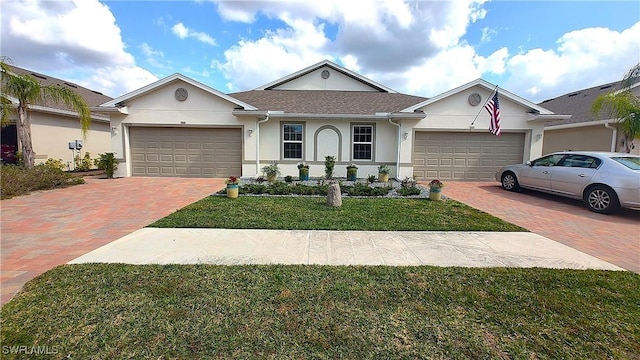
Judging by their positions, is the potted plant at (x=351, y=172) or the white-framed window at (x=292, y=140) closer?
the potted plant at (x=351, y=172)

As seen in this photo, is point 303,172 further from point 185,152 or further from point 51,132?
point 51,132

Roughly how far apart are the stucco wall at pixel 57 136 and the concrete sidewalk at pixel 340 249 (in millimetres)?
11208

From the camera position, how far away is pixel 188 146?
41.6 ft

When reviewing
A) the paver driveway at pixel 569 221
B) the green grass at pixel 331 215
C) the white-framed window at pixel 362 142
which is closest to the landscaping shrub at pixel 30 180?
the green grass at pixel 331 215

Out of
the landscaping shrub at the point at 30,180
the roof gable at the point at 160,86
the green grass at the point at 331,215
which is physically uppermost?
the roof gable at the point at 160,86

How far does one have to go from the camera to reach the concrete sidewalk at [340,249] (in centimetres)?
402

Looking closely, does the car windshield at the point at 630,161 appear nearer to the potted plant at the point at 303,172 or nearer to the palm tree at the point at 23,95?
the potted plant at the point at 303,172

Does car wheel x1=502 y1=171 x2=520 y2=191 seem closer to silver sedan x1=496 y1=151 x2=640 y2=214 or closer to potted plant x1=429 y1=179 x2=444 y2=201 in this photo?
silver sedan x1=496 y1=151 x2=640 y2=214

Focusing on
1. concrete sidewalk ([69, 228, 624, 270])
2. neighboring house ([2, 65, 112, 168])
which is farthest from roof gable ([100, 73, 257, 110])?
concrete sidewalk ([69, 228, 624, 270])

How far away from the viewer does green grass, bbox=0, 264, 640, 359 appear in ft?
7.56

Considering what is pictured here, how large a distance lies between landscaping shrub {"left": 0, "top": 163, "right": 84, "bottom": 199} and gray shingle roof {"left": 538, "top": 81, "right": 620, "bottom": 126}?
2233cm

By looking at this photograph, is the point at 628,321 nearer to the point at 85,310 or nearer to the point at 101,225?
the point at 85,310

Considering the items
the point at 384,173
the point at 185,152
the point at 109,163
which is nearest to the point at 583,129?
the point at 384,173

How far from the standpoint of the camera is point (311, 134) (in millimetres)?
13062
